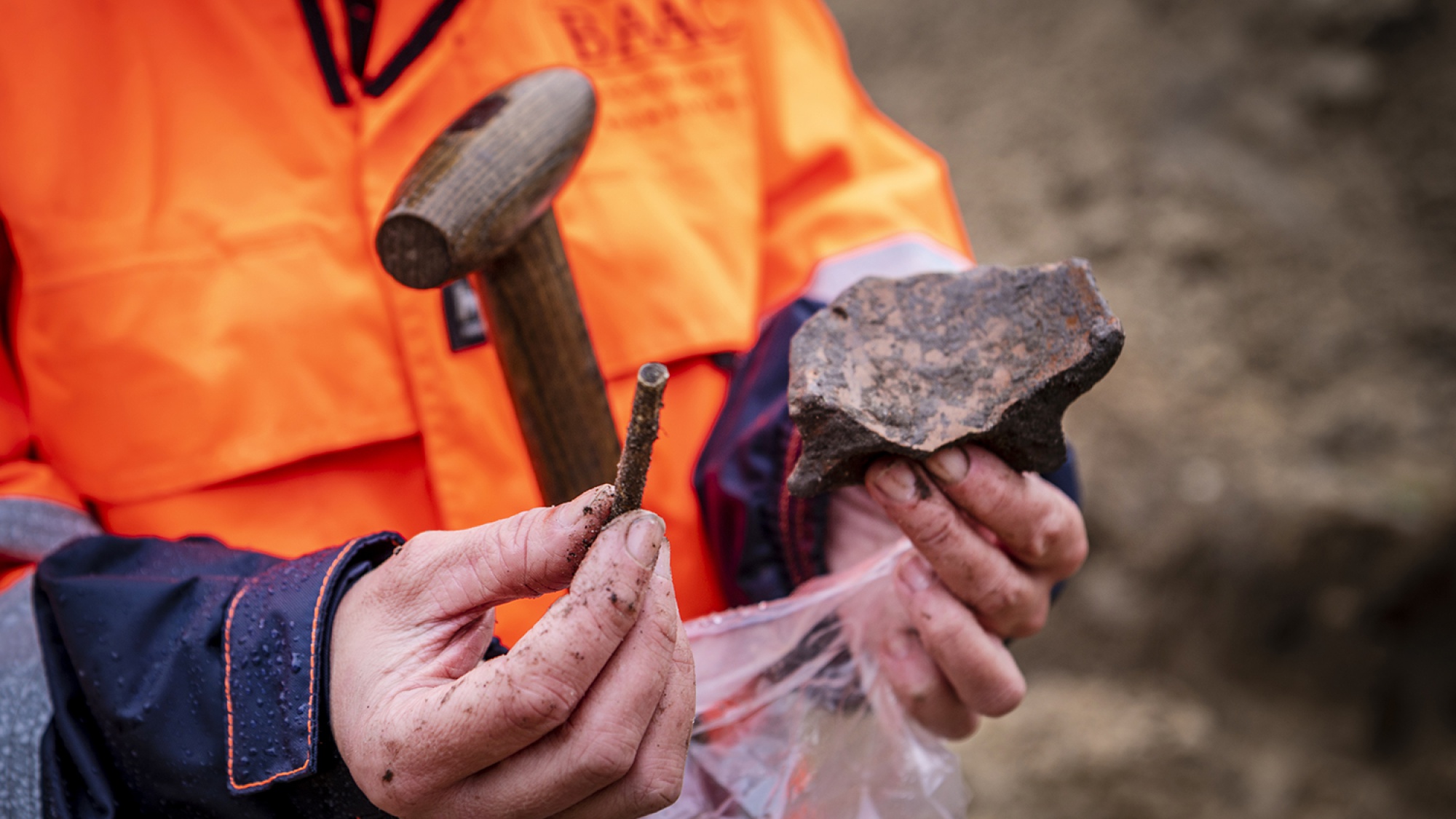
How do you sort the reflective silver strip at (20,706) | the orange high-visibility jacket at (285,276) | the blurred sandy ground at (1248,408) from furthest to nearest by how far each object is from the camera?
the blurred sandy ground at (1248,408)
the orange high-visibility jacket at (285,276)
the reflective silver strip at (20,706)

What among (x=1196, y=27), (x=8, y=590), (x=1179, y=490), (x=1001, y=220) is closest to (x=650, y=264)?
(x=8, y=590)

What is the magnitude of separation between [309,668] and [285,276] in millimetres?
531

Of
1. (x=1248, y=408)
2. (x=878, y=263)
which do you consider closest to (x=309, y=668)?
(x=878, y=263)

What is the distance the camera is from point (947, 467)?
1042mm

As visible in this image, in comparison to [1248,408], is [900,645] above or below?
above

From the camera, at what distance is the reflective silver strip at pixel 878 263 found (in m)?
1.45

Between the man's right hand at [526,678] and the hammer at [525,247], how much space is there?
299mm

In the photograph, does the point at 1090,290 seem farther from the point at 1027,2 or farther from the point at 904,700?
the point at 1027,2

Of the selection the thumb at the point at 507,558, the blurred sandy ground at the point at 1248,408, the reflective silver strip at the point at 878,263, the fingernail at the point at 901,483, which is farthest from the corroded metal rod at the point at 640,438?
the blurred sandy ground at the point at 1248,408

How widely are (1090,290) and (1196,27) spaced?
317cm

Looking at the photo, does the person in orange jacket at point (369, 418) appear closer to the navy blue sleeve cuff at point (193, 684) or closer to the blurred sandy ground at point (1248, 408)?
the navy blue sleeve cuff at point (193, 684)

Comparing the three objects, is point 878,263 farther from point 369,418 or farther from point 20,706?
point 20,706

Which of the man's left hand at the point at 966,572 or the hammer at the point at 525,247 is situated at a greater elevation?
the hammer at the point at 525,247

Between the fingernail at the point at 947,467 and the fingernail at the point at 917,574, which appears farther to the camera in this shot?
the fingernail at the point at 917,574
